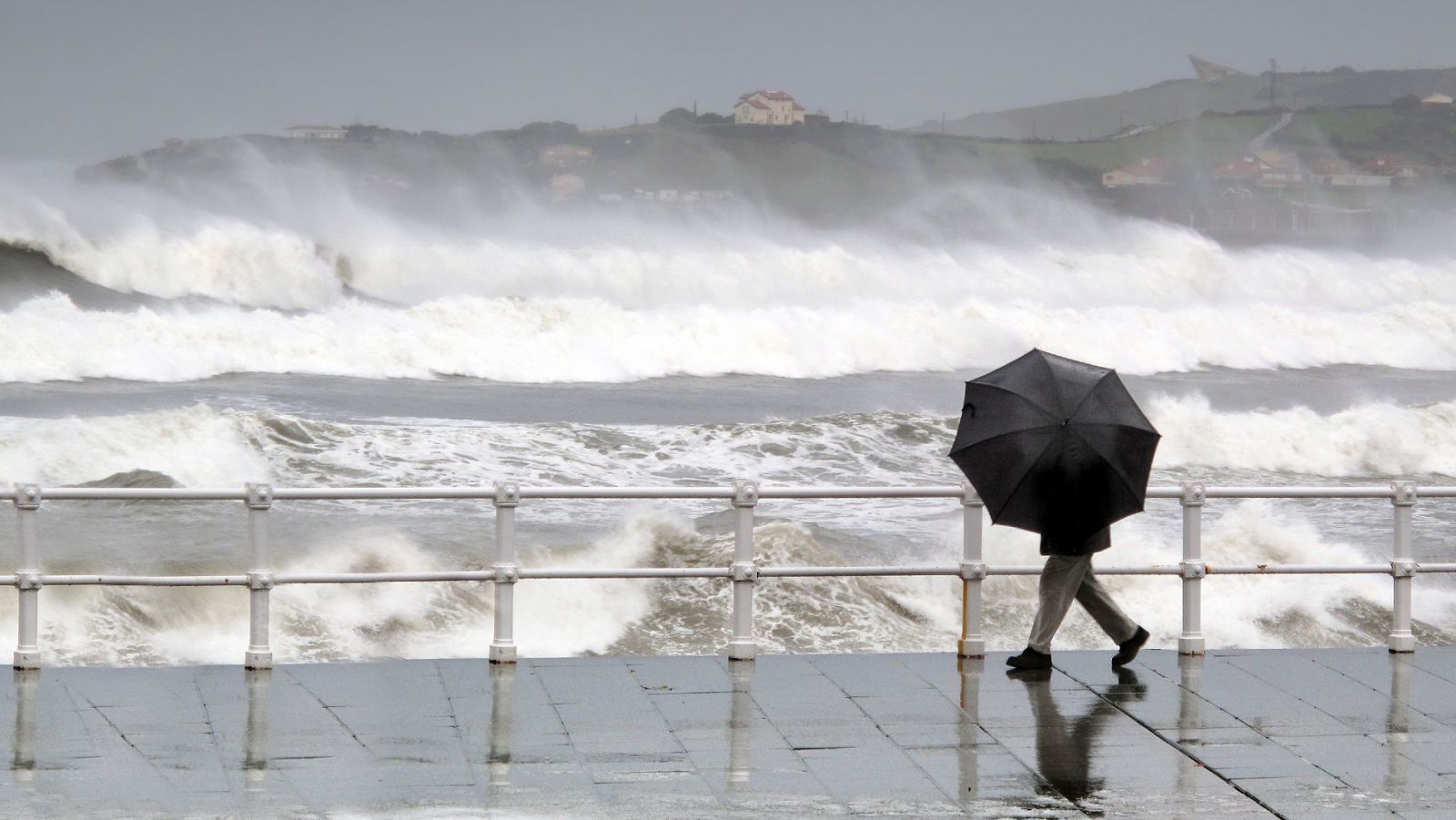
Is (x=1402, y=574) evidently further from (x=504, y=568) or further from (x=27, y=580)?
(x=27, y=580)

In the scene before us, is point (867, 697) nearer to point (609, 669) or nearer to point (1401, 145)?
point (609, 669)

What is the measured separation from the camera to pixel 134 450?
2500cm

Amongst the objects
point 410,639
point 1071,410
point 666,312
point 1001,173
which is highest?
point 1001,173

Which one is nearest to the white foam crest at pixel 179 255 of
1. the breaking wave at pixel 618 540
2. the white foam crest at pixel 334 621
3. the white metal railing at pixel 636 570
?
the breaking wave at pixel 618 540

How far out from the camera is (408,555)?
18516 mm

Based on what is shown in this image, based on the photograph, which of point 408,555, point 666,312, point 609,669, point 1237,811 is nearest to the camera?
point 1237,811

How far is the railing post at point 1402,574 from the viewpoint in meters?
9.17

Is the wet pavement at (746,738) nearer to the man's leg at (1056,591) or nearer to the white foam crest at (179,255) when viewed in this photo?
the man's leg at (1056,591)

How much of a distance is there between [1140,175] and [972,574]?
93872 mm

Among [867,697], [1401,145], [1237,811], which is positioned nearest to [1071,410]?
[867,697]

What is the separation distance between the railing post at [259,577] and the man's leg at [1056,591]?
3.76 meters

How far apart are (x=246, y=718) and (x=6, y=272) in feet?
155

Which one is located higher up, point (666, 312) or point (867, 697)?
point (666, 312)

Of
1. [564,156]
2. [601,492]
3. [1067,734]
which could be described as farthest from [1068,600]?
[564,156]
